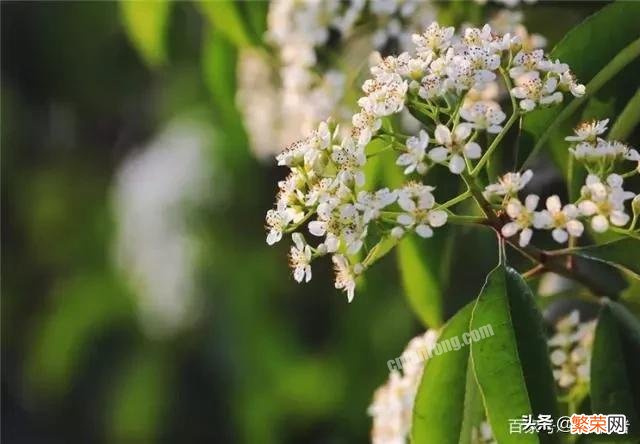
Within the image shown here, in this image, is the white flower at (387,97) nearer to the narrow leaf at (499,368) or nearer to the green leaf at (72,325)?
the narrow leaf at (499,368)

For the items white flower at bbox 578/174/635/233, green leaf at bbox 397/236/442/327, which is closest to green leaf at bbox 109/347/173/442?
green leaf at bbox 397/236/442/327

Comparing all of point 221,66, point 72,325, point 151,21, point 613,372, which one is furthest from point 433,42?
point 72,325

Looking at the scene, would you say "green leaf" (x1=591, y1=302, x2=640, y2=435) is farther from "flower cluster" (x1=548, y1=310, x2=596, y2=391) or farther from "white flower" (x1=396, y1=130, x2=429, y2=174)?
Answer: "white flower" (x1=396, y1=130, x2=429, y2=174)

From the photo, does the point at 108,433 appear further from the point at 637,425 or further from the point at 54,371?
the point at 637,425

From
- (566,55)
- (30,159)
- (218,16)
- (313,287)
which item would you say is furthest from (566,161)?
(30,159)

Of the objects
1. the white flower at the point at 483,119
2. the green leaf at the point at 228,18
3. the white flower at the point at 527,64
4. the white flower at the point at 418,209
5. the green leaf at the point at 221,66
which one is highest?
the green leaf at the point at 221,66

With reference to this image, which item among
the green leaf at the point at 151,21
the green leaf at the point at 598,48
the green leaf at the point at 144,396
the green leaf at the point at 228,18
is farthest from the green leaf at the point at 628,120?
the green leaf at the point at 144,396

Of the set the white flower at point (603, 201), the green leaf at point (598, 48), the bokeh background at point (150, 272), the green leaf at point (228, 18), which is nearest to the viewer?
the white flower at point (603, 201)
